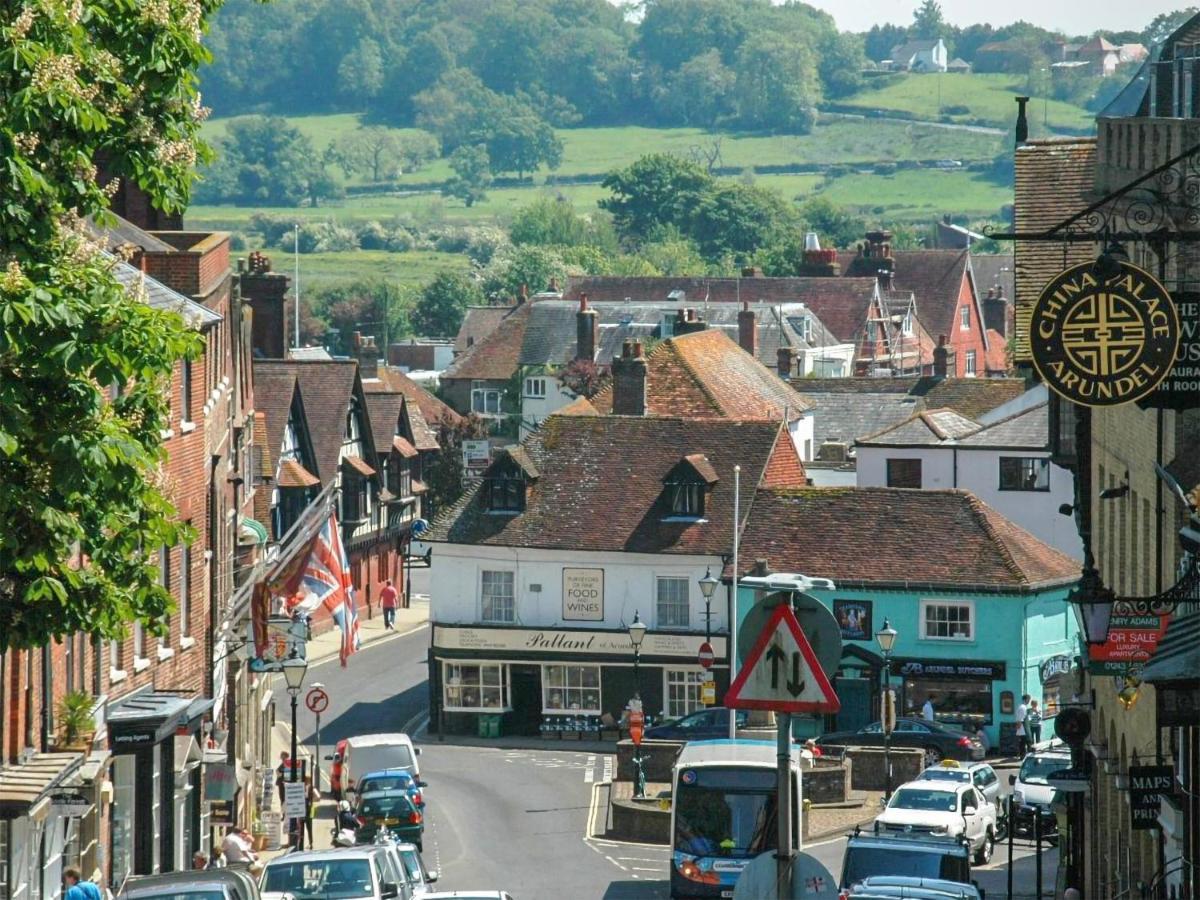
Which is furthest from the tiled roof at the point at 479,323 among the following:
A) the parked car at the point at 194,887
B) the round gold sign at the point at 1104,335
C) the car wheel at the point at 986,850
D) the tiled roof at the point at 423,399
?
the round gold sign at the point at 1104,335

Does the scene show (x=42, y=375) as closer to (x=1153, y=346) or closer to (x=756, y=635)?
(x=756, y=635)

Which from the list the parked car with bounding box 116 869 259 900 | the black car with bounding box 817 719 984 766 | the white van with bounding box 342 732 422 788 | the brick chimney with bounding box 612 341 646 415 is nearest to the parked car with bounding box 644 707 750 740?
the black car with bounding box 817 719 984 766

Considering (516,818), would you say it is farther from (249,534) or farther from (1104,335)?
(1104,335)

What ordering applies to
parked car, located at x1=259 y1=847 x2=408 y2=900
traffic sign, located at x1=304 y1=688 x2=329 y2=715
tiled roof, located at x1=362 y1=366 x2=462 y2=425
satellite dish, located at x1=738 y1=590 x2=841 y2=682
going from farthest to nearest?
1. tiled roof, located at x1=362 y1=366 x2=462 y2=425
2. traffic sign, located at x1=304 y1=688 x2=329 y2=715
3. parked car, located at x1=259 y1=847 x2=408 y2=900
4. satellite dish, located at x1=738 y1=590 x2=841 y2=682

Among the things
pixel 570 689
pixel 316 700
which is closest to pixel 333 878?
pixel 316 700

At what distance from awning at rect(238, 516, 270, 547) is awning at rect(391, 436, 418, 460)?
34261 mm

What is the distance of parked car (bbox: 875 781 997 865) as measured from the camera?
40594 millimetres

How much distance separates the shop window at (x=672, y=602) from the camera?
60.1m

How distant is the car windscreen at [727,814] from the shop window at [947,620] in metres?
20.4

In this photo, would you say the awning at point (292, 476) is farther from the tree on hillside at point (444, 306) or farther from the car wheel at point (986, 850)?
the tree on hillside at point (444, 306)

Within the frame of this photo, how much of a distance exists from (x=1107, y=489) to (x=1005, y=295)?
390 feet

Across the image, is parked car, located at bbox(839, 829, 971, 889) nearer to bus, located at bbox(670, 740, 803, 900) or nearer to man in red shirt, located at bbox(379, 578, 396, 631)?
bus, located at bbox(670, 740, 803, 900)

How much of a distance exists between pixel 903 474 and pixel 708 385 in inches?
304

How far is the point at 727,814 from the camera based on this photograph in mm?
37531
